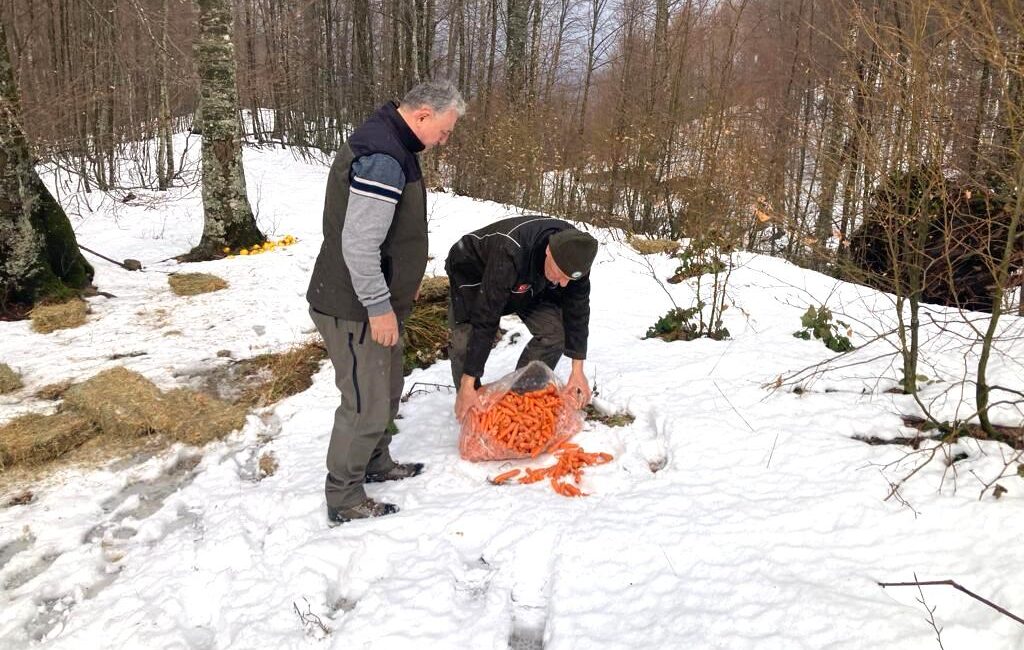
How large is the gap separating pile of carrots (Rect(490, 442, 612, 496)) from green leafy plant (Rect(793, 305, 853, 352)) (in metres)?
2.17

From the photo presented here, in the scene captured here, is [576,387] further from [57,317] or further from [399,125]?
[57,317]

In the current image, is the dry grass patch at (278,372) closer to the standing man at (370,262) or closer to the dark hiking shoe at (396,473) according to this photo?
the dark hiking shoe at (396,473)

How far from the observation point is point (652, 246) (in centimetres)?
802

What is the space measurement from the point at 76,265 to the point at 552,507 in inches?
225

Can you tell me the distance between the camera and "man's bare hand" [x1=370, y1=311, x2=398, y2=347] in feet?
7.79

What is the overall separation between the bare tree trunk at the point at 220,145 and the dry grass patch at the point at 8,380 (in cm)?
358

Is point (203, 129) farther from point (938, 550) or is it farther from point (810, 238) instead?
point (938, 550)

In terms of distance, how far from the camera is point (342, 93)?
1995 centimetres

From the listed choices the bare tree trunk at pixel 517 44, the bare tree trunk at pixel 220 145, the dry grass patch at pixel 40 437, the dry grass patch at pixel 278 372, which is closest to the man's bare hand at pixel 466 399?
the dry grass patch at pixel 278 372

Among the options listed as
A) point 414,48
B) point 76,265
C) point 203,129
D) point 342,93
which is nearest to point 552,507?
point 76,265

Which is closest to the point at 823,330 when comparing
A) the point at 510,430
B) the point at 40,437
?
the point at 510,430

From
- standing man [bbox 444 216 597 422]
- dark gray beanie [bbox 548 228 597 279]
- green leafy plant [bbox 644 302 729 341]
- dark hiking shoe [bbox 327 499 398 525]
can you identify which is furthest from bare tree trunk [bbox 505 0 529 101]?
dark hiking shoe [bbox 327 499 398 525]

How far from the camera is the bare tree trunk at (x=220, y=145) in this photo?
7141 millimetres

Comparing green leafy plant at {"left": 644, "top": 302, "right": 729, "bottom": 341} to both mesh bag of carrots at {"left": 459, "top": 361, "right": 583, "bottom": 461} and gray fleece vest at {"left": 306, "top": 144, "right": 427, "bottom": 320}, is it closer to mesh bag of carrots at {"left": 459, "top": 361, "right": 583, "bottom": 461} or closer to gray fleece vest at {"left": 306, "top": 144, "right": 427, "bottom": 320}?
mesh bag of carrots at {"left": 459, "top": 361, "right": 583, "bottom": 461}
